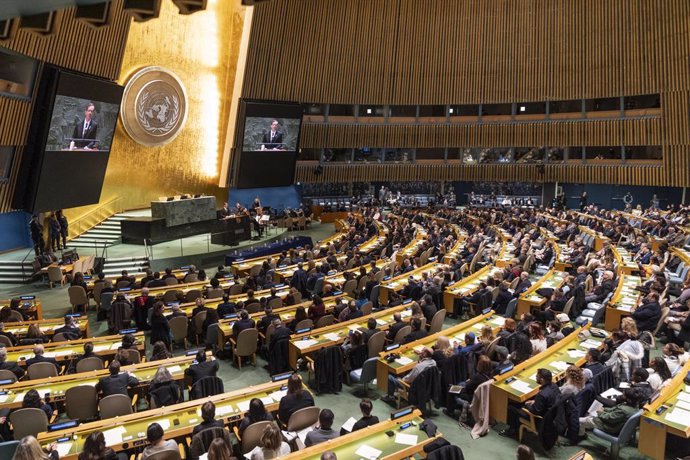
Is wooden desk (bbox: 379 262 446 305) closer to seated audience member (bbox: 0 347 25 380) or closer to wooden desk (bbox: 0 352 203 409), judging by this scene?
wooden desk (bbox: 0 352 203 409)

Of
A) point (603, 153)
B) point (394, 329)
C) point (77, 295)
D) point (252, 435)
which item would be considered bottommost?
point (252, 435)

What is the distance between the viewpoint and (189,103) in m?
24.2

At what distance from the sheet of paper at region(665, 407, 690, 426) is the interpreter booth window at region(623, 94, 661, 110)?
25.7 metres

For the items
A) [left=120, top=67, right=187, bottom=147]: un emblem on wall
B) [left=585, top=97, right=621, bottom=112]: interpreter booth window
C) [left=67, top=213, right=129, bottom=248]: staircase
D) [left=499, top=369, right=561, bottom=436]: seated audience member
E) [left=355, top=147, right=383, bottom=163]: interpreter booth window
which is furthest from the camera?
[left=355, top=147, right=383, bottom=163]: interpreter booth window

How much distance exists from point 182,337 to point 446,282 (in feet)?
20.8

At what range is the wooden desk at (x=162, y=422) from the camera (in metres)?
5.46

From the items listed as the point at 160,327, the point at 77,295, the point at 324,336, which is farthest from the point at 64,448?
the point at 77,295

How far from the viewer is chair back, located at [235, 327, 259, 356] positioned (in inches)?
361

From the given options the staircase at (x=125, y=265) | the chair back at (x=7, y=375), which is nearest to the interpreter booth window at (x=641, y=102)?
the staircase at (x=125, y=265)

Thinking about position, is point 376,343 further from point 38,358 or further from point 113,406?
point 38,358

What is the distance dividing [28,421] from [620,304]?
10423mm

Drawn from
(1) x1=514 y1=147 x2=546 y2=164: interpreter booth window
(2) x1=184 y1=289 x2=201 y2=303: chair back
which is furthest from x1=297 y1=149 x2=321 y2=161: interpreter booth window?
(2) x1=184 y1=289 x2=201 y2=303: chair back

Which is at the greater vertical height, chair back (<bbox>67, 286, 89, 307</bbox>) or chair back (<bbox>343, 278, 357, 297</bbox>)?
chair back (<bbox>343, 278, 357, 297</bbox>)

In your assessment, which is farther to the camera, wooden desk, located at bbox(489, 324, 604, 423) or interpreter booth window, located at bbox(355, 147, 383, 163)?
interpreter booth window, located at bbox(355, 147, 383, 163)
